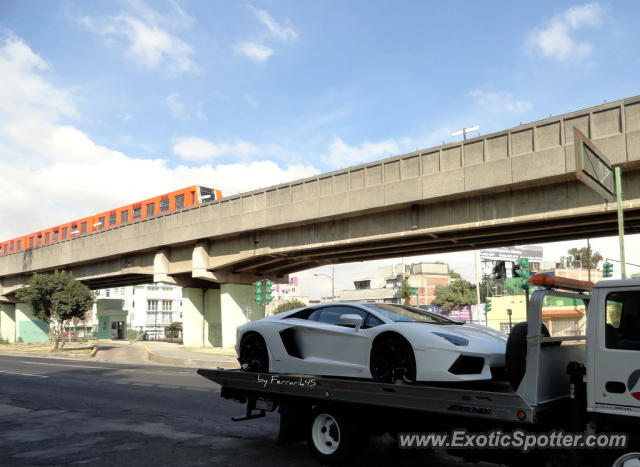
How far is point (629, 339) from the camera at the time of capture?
4.53 m

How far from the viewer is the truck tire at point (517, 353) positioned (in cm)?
489

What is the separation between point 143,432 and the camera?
905 centimetres

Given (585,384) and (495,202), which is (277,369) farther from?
(495,202)

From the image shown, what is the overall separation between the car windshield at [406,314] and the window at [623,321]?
2107mm

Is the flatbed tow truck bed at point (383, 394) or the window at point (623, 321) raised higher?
the window at point (623, 321)

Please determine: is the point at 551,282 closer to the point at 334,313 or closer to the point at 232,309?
the point at 334,313

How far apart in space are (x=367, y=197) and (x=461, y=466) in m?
17.6

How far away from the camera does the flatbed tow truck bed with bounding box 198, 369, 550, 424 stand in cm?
475

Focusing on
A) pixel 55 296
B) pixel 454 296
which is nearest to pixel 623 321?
pixel 55 296

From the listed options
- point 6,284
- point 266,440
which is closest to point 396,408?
point 266,440

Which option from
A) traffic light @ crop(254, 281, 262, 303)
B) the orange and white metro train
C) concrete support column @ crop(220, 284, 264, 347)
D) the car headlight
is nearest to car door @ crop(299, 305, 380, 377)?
the car headlight

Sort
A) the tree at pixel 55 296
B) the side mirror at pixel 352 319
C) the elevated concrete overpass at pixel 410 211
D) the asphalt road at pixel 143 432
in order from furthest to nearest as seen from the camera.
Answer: the tree at pixel 55 296
the elevated concrete overpass at pixel 410 211
the asphalt road at pixel 143 432
the side mirror at pixel 352 319

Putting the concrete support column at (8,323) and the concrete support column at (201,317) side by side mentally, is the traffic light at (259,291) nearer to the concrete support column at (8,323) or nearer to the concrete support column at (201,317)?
the concrete support column at (201,317)

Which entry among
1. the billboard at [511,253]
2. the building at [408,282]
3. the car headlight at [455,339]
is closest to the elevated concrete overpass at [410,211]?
the car headlight at [455,339]
